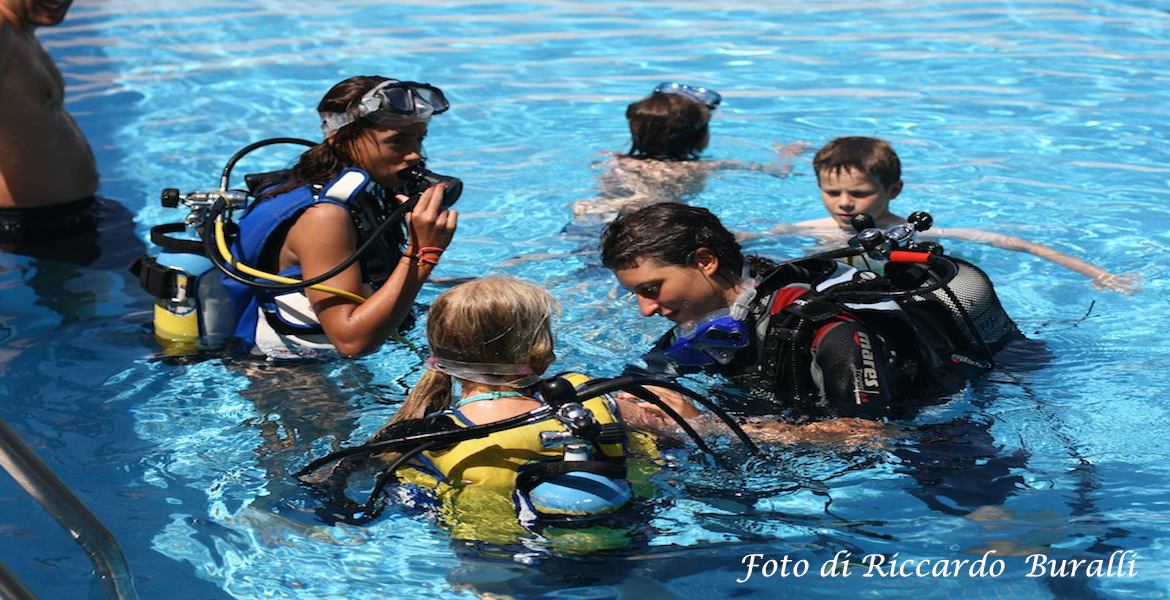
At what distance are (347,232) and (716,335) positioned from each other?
130 centimetres

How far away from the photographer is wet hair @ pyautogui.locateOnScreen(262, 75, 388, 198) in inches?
162

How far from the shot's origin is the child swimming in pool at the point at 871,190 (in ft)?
17.5

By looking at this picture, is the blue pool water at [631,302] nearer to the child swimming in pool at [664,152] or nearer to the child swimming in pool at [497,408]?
the child swimming in pool at [497,408]

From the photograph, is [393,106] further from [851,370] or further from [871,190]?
[871,190]

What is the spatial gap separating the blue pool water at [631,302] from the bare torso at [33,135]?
0.40m

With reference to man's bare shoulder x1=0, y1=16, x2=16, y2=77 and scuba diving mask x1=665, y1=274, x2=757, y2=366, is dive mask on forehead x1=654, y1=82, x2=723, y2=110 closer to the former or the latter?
scuba diving mask x1=665, y1=274, x2=757, y2=366

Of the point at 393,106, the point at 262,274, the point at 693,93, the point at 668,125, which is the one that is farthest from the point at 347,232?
the point at 693,93

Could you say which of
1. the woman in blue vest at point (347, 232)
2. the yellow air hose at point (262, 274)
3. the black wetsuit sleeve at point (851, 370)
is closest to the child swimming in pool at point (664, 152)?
the woman in blue vest at point (347, 232)

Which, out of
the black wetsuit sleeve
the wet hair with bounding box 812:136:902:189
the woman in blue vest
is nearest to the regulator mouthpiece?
the woman in blue vest

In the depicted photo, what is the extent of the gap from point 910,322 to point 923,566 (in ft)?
2.40

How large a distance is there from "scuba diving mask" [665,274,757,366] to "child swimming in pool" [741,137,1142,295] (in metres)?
1.90

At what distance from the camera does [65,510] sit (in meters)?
2.50

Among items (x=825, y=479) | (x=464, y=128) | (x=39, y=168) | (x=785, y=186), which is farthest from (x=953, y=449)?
(x=464, y=128)

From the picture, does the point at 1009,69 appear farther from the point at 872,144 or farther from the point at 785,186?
the point at 872,144
